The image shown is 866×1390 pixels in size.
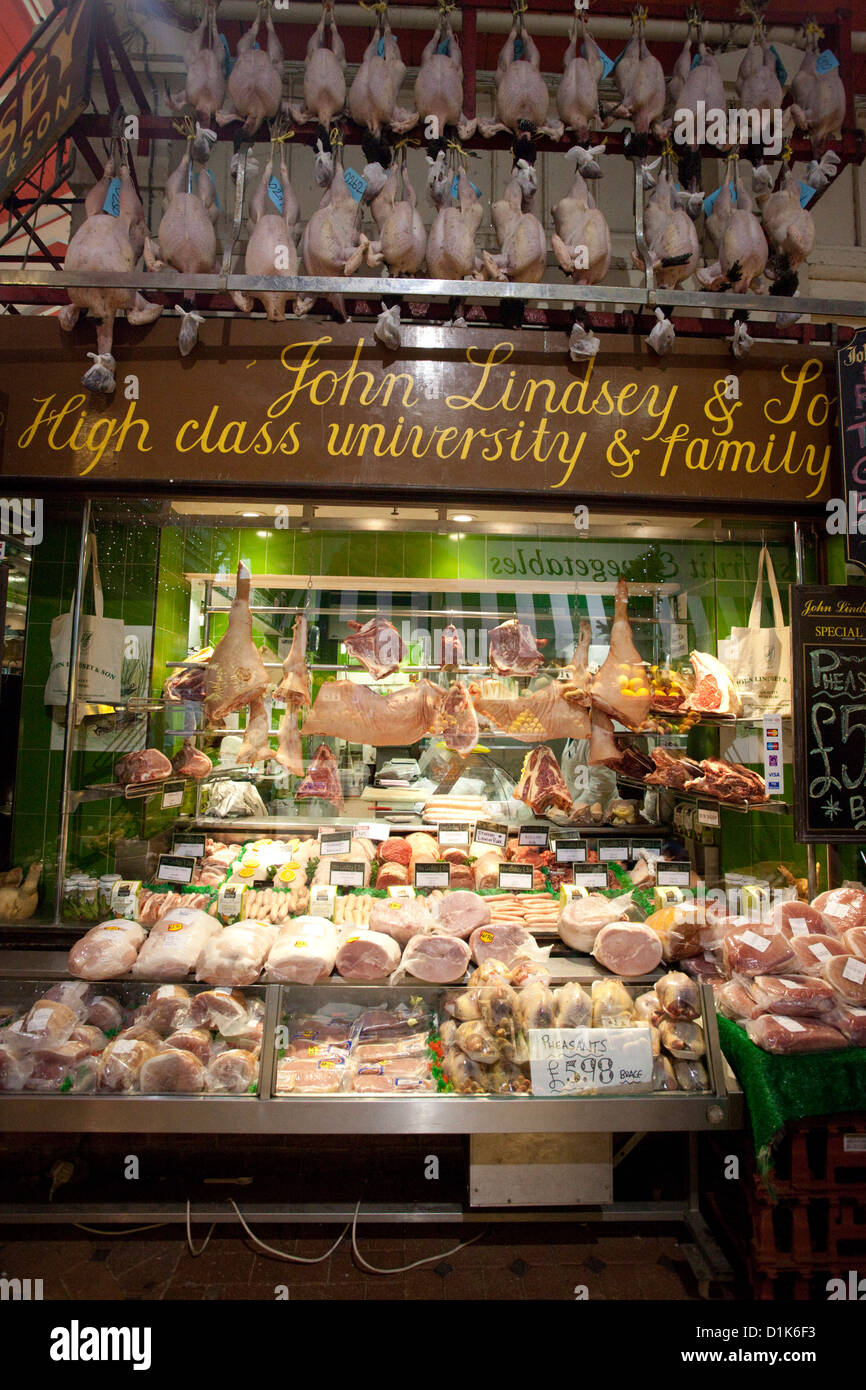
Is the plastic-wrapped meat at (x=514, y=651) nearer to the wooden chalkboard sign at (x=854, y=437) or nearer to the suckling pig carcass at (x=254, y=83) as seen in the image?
the wooden chalkboard sign at (x=854, y=437)

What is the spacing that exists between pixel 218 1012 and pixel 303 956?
0.48 metres

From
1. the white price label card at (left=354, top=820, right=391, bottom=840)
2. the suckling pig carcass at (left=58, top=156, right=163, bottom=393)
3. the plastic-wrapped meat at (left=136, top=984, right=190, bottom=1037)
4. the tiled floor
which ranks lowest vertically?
the tiled floor

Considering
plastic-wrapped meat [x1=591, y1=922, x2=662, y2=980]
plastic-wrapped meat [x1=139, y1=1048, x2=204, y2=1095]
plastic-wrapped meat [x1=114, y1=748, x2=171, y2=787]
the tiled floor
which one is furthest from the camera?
plastic-wrapped meat [x1=114, y1=748, x2=171, y2=787]

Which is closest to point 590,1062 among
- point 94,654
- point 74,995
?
point 74,995

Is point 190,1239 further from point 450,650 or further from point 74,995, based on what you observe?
point 450,650

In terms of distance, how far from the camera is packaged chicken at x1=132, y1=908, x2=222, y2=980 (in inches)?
147

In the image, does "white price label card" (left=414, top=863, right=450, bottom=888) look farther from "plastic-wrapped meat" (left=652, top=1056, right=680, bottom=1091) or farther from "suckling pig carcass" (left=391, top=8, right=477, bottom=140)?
"suckling pig carcass" (left=391, top=8, right=477, bottom=140)

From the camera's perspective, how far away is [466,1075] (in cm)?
334

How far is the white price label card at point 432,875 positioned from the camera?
4312 millimetres

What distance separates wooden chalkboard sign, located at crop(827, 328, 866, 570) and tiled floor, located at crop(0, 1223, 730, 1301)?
3.79m

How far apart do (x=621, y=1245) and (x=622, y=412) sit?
440 cm

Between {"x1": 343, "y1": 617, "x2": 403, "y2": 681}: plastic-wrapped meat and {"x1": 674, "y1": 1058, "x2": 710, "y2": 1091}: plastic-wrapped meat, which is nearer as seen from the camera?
{"x1": 674, "y1": 1058, "x2": 710, "y2": 1091}: plastic-wrapped meat

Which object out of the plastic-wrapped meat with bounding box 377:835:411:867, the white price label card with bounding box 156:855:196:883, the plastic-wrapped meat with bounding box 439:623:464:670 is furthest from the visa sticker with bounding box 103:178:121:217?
the plastic-wrapped meat with bounding box 377:835:411:867

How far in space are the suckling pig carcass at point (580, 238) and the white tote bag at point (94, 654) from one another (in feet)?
11.4
